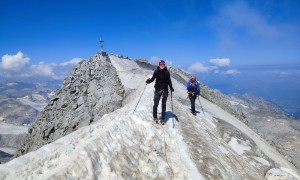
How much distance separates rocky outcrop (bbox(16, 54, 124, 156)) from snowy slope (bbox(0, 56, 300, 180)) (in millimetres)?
11665

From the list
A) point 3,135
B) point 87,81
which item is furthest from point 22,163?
point 3,135

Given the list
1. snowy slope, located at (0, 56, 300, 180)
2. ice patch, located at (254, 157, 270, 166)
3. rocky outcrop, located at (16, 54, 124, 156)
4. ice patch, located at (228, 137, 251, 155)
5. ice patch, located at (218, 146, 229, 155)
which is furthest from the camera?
rocky outcrop, located at (16, 54, 124, 156)

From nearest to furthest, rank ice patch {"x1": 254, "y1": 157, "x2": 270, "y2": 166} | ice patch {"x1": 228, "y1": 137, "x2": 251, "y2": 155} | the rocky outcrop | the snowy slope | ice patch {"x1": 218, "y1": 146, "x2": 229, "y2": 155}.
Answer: the snowy slope, ice patch {"x1": 218, "y1": 146, "x2": 229, "y2": 155}, ice patch {"x1": 254, "y1": 157, "x2": 270, "y2": 166}, ice patch {"x1": 228, "y1": 137, "x2": 251, "y2": 155}, the rocky outcrop

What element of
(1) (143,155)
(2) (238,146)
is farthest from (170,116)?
(1) (143,155)

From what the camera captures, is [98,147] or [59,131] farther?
[59,131]

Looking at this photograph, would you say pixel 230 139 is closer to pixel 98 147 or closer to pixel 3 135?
pixel 98 147

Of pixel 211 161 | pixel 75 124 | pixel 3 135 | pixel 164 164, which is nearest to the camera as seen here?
pixel 164 164

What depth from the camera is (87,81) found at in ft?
119

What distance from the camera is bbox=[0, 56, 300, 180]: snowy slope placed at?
11648mm

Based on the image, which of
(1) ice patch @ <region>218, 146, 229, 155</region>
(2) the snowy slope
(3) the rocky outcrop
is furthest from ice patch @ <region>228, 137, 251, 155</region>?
(3) the rocky outcrop

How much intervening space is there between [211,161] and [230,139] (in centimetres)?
737

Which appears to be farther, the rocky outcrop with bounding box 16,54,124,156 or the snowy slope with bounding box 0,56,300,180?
the rocky outcrop with bounding box 16,54,124,156

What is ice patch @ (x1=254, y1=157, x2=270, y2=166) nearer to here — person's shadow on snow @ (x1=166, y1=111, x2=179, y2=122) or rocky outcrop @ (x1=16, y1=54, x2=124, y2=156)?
person's shadow on snow @ (x1=166, y1=111, x2=179, y2=122)

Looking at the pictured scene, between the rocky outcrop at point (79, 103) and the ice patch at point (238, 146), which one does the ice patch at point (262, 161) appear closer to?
the ice patch at point (238, 146)
